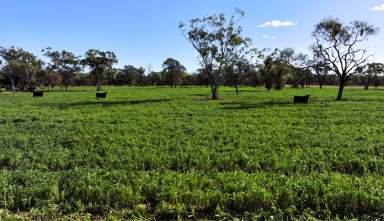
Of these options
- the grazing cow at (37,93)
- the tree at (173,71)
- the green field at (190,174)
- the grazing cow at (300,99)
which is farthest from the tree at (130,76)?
the green field at (190,174)

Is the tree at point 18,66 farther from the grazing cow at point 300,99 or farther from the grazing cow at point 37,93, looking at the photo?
the grazing cow at point 300,99

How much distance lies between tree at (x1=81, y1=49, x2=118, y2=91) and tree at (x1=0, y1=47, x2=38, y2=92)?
13.4 metres

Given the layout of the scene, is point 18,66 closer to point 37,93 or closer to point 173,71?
point 37,93

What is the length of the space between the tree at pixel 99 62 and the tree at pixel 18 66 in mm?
13406

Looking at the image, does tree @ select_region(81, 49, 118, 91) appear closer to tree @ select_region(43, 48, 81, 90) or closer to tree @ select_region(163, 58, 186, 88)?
tree @ select_region(43, 48, 81, 90)

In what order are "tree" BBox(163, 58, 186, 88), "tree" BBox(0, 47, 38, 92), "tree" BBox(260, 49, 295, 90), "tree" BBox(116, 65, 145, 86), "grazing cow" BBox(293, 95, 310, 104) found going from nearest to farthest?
"grazing cow" BBox(293, 95, 310, 104) < "tree" BBox(260, 49, 295, 90) < "tree" BBox(0, 47, 38, 92) < "tree" BBox(163, 58, 186, 88) < "tree" BBox(116, 65, 145, 86)

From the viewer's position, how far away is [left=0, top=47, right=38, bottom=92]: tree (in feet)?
295

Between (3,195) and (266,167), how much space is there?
6169mm

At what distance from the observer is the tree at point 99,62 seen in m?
94.1

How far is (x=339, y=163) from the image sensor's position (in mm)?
9938

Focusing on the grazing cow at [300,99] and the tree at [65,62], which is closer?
the grazing cow at [300,99]

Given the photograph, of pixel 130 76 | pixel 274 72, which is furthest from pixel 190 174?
pixel 130 76

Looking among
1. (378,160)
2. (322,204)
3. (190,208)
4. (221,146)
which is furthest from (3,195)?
(378,160)

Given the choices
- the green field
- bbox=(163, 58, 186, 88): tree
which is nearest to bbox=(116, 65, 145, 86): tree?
bbox=(163, 58, 186, 88): tree
